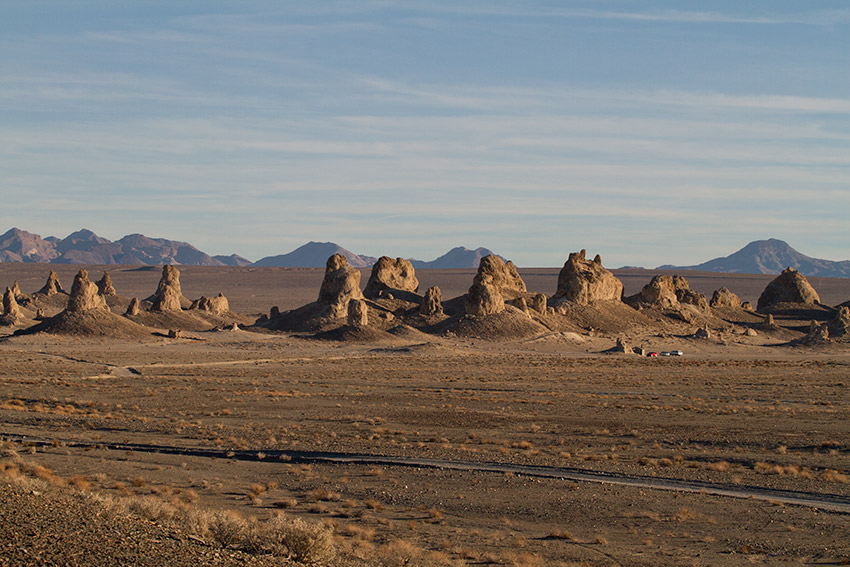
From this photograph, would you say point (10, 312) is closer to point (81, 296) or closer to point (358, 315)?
point (81, 296)

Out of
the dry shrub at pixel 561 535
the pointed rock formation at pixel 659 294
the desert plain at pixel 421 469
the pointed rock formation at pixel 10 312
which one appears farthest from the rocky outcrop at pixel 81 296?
the dry shrub at pixel 561 535

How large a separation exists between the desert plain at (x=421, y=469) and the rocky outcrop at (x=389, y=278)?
144ft

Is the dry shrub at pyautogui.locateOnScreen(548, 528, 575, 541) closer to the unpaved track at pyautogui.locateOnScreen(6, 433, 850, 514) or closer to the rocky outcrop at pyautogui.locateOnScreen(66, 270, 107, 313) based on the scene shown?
the unpaved track at pyautogui.locateOnScreen(6, 433, 850, 514)

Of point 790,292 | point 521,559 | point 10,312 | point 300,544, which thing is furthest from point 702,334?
point 300,544

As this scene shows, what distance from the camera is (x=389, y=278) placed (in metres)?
94.9

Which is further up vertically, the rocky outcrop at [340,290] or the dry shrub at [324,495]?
the rocky outcrop at [340,290]

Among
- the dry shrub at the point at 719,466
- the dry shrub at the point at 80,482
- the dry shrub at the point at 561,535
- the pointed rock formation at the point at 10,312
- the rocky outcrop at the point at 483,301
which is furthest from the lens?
the pointed rock formation at the point at 10,312

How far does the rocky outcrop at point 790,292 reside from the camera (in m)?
111

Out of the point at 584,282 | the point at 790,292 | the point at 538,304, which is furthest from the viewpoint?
the point at 790,292

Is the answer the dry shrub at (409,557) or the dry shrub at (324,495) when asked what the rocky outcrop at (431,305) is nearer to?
the dry shrub at (324,495)

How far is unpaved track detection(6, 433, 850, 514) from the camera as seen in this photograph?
16.8m

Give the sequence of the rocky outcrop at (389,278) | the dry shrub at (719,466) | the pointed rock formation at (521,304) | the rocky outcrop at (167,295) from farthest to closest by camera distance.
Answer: the rocky outcrop at (389,278)
the rocky outcrop at (167,295)
the pointed rock formation at (521,304)
the dry shrub at (719,466)

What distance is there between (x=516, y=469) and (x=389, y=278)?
75.7 metres

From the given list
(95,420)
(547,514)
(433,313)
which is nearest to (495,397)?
(95,420)
